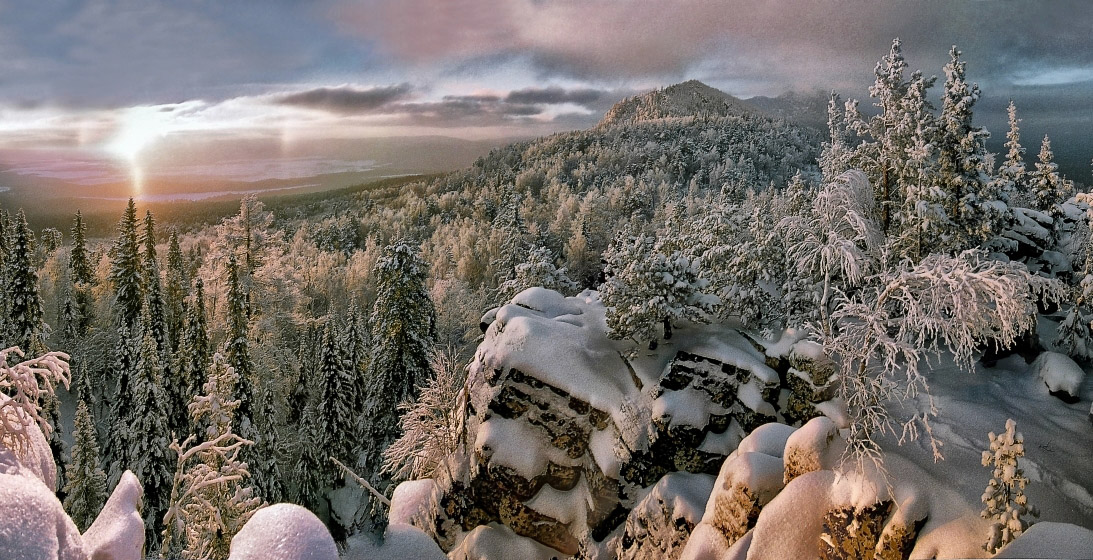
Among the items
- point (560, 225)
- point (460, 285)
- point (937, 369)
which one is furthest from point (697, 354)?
point (560, 225)

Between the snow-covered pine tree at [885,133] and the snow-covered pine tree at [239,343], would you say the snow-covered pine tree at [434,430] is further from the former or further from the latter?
the snow-covered pine tree at [885,133]

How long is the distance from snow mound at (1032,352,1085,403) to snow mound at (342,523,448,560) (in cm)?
1574

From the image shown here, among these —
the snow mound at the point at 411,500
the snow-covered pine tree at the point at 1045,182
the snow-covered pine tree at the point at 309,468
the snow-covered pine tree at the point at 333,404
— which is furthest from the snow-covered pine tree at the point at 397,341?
the snow-covered pine tree at the point at 1045,182

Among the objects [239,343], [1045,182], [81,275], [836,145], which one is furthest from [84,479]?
[1045,182]

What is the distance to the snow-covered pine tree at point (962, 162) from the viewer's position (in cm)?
1516

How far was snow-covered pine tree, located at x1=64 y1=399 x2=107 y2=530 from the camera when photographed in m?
22.4

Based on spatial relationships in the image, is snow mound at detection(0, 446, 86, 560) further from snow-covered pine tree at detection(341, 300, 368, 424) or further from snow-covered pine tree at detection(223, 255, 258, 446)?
snow-covered pine tree at detection(341, 300, 368, 424)

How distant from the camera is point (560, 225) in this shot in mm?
64125

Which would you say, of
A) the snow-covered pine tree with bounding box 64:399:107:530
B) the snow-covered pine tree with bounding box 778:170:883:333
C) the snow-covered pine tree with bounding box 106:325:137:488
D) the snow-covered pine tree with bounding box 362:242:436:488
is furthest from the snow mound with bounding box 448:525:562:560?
the snow-covered pine tree with bounding box 106:325:137:488

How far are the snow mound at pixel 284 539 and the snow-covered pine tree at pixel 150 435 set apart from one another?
28348 millimetres

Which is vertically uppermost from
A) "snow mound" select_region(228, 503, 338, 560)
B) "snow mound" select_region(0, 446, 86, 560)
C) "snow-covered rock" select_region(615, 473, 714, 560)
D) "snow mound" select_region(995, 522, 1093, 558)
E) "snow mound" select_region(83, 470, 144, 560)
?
"snow mound" select_region(0, 446, 86, 560)

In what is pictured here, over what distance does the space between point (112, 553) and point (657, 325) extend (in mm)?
18573

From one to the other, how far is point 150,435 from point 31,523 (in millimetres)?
28909

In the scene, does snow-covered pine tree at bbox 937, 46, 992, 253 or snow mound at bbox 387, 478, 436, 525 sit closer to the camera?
snow-covered pine tree at bbox 937, 46, 992, 253
